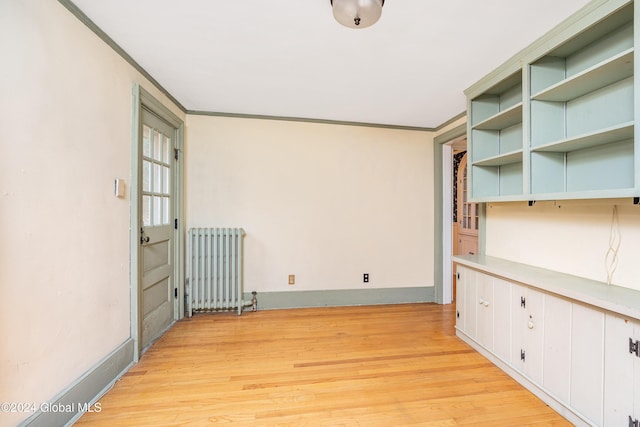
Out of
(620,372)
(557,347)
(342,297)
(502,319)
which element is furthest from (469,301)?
(342,297)

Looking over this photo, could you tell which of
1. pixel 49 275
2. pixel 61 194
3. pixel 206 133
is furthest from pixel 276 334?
pixel 206 133

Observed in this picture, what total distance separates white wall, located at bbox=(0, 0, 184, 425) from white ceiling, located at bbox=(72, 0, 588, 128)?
35 cm

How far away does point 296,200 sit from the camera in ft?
10.8

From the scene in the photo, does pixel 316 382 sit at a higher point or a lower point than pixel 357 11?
lower

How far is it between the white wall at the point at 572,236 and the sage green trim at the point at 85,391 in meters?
3.16

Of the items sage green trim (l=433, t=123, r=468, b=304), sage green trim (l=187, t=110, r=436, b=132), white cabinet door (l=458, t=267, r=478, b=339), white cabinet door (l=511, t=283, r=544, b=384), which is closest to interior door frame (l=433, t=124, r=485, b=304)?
sage green trim (l=433, t=123, r=468, b=304)

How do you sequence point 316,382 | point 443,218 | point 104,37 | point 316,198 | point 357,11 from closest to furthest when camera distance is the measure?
point 357,11 < point 104,37 < point 316,382 < point 316,198 < point 443,218

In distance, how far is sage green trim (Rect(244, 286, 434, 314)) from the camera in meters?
3.22

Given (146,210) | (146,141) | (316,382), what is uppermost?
(146,141)

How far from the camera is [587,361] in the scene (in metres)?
1.42

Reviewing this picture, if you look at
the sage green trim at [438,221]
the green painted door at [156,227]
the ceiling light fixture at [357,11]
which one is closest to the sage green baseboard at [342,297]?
the sage green trim at [438,221]

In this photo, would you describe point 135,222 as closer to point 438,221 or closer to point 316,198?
point 316,198

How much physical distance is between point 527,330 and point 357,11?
2202 millimetres

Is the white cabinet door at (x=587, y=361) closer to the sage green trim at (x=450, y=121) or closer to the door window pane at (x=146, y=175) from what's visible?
the sage green trim at (x=450, y=121)
